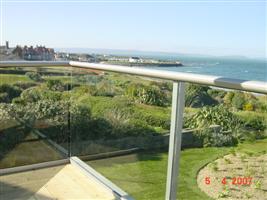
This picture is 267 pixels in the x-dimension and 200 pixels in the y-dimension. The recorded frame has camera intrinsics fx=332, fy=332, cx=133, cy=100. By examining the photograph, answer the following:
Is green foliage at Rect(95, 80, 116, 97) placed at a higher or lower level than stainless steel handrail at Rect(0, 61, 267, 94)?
lower

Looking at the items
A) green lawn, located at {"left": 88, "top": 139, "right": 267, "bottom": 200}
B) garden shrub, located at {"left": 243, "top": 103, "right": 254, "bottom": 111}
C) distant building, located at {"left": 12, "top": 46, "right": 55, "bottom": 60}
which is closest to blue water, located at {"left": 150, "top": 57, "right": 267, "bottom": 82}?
garden shrub, located at {"left": 243, "top": 103, "right": 254, "bottom": 111}

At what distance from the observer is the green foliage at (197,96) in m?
1.74

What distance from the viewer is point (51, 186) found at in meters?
2.81

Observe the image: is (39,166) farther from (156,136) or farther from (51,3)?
(51,3)

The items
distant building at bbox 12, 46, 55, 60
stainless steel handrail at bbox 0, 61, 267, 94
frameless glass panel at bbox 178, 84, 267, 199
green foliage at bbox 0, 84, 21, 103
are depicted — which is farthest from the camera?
distant building at bbox 12, 46, 55, 60

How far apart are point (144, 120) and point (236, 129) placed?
802 millimetres

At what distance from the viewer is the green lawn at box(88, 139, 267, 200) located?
1.78 meters

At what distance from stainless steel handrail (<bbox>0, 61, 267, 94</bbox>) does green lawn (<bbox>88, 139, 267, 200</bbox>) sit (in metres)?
0.27

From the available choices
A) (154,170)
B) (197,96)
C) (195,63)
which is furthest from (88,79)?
(195,63)

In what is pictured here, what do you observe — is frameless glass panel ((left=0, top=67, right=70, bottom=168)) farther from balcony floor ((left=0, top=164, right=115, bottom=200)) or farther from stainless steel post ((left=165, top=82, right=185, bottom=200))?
stainless steel post ((left=165, top=82, right=185, bottom=200))

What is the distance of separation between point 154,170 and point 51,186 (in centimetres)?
108

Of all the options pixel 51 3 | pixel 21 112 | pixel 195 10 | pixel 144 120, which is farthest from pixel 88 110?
pixel 195 10

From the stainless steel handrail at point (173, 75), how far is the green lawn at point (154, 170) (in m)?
0.27
